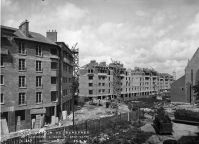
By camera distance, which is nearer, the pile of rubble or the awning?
the awning

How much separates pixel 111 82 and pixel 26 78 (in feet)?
152

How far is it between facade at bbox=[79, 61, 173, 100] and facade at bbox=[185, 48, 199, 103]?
62.3 ft

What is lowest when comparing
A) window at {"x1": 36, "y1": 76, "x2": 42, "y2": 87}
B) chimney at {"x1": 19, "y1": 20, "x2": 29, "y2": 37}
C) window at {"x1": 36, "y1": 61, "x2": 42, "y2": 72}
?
window at {"x1": 36, "y1": 76, "x2": 42, "y2": 87}

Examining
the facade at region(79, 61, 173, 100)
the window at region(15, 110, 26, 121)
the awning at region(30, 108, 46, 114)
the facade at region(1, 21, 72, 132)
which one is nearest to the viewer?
the facade at region(1, 21, 72, 132)

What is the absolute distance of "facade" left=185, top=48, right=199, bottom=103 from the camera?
5492cm

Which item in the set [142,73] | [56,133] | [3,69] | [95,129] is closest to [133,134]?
[95,129]

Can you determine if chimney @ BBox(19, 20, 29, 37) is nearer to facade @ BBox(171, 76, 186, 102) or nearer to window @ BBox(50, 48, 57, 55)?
window @ BBox(50, 48, 57, 55)

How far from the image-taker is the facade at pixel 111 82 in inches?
3009

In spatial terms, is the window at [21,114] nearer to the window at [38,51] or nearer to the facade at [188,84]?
the window at [38,51]

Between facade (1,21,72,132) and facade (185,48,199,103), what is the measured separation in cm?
3760

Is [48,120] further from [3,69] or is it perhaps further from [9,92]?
[3,69]

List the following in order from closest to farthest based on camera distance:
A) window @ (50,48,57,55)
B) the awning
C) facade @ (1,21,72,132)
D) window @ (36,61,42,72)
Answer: facade @ (1,21,72,132)
the awning
window @ (36,61,42,72)
window @ (50,48,57,55)

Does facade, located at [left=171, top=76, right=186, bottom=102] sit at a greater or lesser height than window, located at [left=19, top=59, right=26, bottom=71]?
lesser

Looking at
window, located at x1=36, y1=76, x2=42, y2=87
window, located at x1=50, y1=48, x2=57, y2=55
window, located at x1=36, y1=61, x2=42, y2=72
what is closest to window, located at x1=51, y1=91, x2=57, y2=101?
window, located at x1=36, y1=76, x2=42, y2=87
